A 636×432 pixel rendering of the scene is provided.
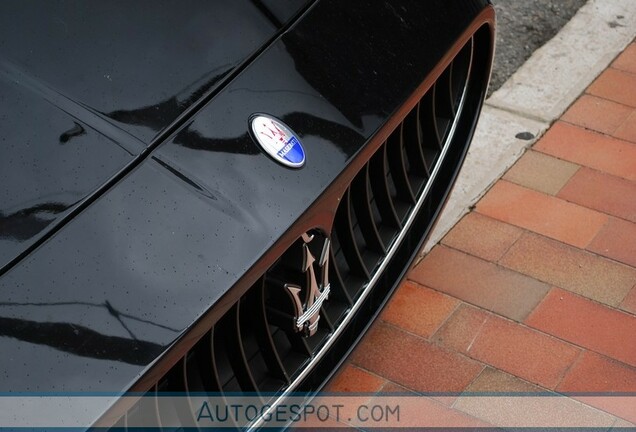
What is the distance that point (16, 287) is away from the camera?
51.0 inches

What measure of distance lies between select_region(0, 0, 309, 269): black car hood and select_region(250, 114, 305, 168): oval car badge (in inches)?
4.3

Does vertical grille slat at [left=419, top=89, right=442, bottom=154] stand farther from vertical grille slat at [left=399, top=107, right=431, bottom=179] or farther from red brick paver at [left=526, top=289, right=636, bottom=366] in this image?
red brick paver at [left=526, top=289, right=636, bottom=366]

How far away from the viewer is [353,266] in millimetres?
1888

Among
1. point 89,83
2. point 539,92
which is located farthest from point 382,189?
point 539,92

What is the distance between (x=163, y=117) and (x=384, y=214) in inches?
23.9

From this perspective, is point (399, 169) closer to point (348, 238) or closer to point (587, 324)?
point (348, 238)

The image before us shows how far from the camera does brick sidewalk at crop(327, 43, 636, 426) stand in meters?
2.21

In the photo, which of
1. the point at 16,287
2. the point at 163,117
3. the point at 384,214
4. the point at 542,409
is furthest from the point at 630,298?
the point at 16,287

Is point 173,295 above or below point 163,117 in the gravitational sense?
below

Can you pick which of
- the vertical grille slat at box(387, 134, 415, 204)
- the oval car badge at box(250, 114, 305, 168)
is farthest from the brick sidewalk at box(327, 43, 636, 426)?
the oval car badge at box(250, 114, 305, 168)

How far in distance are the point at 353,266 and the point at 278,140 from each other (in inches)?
16.1

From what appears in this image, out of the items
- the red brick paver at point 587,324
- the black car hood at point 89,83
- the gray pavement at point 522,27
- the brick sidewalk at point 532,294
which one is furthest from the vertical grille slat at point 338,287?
the gray pavement at point 522,27

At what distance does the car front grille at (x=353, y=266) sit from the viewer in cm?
156

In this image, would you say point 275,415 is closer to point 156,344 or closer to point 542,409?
point 156,344
